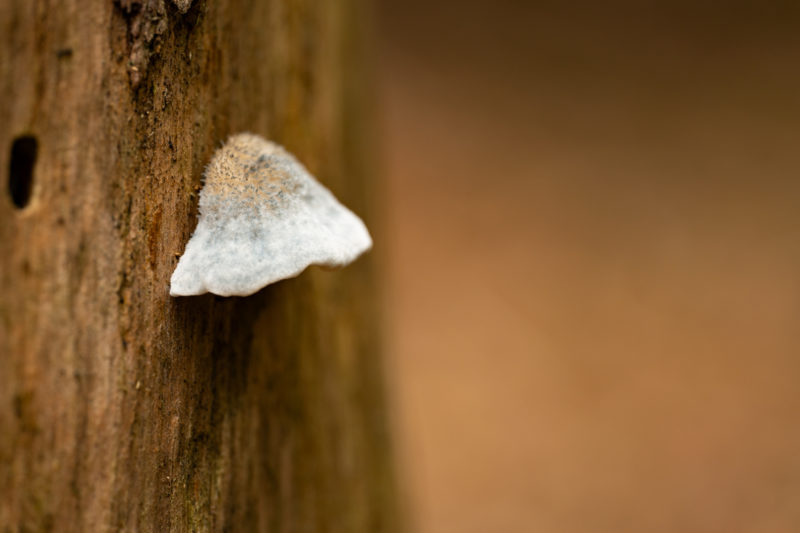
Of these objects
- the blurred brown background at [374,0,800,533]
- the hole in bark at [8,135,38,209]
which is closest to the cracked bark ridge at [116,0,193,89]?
the hole in bark at [8,135,38,209]

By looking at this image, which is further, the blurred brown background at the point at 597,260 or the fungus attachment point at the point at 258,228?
the blurred brown background at the point at 597,260

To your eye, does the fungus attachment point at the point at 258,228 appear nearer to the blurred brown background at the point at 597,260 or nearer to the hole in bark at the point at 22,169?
the hole in bark at the point at 22,169

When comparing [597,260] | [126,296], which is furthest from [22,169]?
[597,260]

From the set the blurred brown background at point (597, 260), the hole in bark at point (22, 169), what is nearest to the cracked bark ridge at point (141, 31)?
the hole in bark at point (22, 169)

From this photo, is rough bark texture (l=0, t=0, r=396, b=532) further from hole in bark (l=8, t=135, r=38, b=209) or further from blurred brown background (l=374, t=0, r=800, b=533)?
blurred brown background (l=374, t=0, r=800, b=533)

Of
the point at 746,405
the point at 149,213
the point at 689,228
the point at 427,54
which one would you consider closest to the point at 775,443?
the point at 746,405

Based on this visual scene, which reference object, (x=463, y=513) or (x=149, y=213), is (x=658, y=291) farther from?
(x=149, y=213)

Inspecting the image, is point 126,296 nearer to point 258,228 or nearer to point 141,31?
point 258,228
